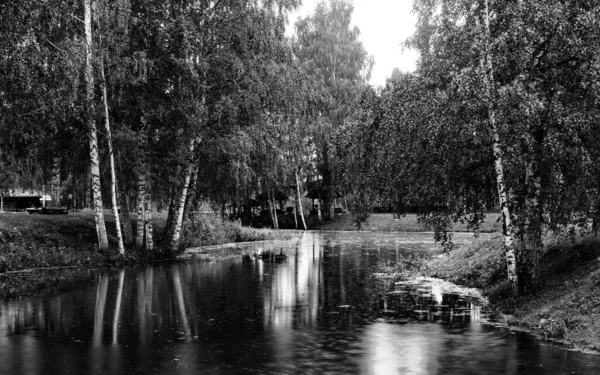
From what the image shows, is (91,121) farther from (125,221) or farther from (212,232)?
(212,232)

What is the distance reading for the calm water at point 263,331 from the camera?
1227 centimetres

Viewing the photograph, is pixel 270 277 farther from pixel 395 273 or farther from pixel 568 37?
pixel 568 37

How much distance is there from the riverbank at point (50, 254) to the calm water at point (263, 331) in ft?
6.99

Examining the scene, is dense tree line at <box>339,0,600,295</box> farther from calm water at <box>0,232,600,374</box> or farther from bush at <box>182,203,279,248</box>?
bush at <box>182,203,279,248</box>

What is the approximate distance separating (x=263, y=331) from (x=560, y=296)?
26.7ft

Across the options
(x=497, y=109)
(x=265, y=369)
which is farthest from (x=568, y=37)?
(x=265, y=369)

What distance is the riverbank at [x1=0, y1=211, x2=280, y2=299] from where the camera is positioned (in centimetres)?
2430

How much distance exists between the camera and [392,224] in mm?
66562

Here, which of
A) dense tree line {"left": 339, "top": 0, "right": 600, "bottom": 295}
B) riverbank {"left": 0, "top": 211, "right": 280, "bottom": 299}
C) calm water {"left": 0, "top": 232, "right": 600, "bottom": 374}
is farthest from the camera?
riverbank {"left": 0, "top": 211, "right": 280, "bottom": 299}

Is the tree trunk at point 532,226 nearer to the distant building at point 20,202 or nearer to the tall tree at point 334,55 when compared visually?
the tall tree at point 334,55

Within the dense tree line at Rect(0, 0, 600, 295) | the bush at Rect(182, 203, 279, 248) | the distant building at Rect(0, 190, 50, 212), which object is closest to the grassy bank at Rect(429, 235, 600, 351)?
the dense tree line at Rect(0, 0, 600, 295)

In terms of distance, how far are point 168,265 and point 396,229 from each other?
37.9 m

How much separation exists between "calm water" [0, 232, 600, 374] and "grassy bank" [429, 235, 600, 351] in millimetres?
781

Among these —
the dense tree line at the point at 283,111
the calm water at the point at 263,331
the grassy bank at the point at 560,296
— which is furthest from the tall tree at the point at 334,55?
the grassy bank at the point at 560,296
